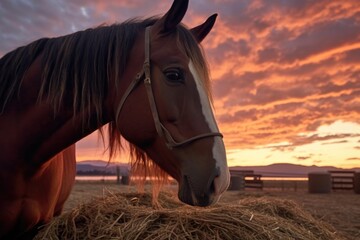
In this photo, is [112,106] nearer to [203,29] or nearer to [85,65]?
[85,65]

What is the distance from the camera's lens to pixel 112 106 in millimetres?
2553

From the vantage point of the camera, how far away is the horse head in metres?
2.11

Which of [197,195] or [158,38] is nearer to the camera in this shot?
[197,195]

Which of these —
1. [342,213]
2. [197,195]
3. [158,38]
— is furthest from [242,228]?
[342,213]

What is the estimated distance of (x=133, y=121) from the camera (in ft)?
7.75

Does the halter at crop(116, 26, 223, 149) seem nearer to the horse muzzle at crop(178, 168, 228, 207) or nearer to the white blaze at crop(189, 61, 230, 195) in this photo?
the white blaze at crop(189, 61, 230, 195)

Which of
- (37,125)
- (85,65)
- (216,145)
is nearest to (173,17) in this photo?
(85,65)

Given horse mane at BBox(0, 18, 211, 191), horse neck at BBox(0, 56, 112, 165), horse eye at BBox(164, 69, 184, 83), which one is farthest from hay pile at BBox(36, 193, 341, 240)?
horse eye at BBox(164, 69, 184, 83)

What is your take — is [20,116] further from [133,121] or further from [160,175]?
[160,175]

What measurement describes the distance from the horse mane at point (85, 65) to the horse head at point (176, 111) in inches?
2.5

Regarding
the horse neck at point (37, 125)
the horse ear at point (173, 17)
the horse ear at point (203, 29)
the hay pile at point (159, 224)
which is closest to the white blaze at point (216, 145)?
the horse ear at point (173, 17)

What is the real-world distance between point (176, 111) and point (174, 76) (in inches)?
9.2

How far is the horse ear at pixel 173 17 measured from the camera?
232 centimetres

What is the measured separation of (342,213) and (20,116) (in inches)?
343
